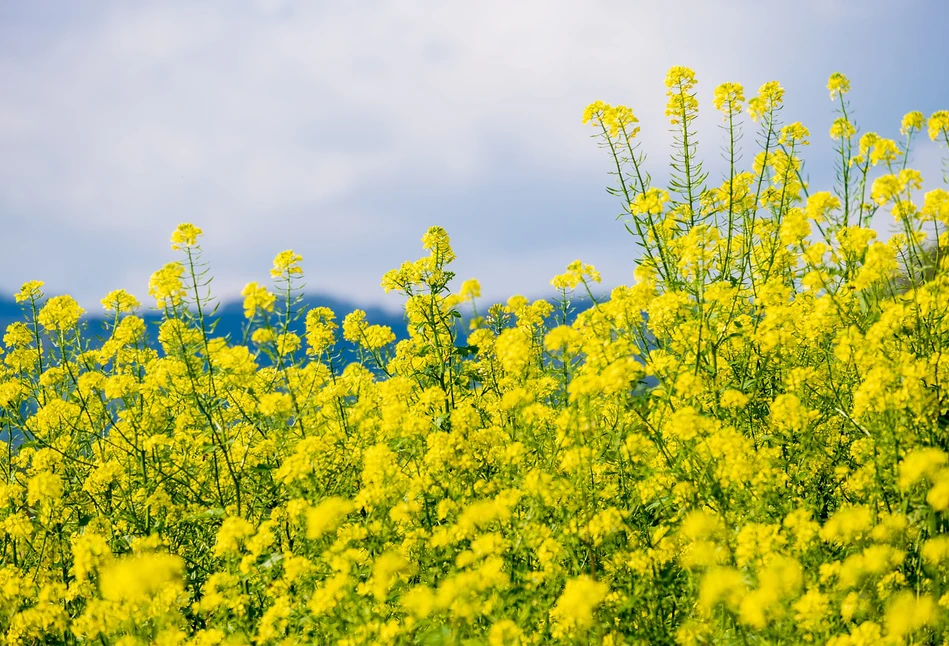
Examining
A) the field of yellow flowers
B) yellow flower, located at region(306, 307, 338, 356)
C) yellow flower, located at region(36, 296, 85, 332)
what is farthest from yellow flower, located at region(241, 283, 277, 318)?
yellow flower, located at region(36, 296, 85, 332)

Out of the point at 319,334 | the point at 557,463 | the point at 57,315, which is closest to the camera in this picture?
the point at 557,463

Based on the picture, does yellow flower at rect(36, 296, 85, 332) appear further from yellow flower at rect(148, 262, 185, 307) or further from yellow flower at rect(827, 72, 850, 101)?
yellow flower at rect(827, 72, 850, 101)

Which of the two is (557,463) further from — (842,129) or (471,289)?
(842,129)

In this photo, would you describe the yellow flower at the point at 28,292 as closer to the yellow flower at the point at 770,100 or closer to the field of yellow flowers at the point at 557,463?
the field of yellow flowers at the point at 557,463

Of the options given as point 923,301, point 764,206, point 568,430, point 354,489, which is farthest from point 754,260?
point 354,489

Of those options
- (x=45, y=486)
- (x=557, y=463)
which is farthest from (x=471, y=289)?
(x=45, y=486)

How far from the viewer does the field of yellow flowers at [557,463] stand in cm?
237

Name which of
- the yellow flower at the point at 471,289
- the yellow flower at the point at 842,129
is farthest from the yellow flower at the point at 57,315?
the yellow flower at the point at 842,129

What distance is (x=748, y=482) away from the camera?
2.77 metres

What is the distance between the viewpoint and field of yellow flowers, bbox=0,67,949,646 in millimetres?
2373

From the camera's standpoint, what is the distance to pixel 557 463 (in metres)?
3.29

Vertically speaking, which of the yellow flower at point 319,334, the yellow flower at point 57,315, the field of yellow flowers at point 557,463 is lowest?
the field of yellow flowers at point 557,463

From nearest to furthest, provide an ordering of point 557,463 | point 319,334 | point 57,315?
point 557,463, point 319,334, point 57,315

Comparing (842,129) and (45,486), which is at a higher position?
(842,129)
